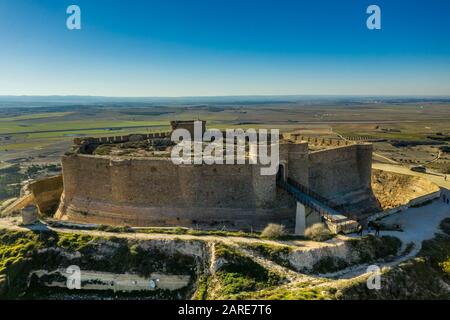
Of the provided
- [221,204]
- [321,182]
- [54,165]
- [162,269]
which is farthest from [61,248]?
[54,165]

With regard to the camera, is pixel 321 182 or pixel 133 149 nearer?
pixel 321 182

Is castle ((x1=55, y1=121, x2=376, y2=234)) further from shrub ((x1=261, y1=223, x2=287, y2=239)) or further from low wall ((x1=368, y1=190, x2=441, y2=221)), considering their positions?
shrub ((x1=261, y1=223, x2=287, y2=239))

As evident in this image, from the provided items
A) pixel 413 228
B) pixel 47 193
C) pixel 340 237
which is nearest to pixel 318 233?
pixel 340 237

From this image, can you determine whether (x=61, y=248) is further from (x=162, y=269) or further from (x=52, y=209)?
(x=52, y=209)

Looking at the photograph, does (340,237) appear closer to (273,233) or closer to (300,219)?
(273,233)

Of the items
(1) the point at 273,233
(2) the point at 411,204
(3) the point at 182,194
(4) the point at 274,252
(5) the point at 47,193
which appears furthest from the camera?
(5) the point at 47,193

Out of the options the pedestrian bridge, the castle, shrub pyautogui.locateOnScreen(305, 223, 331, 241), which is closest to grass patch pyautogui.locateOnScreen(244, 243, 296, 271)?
shrub pyautogui.locateOnScreen(305, 223, 331, 241)
